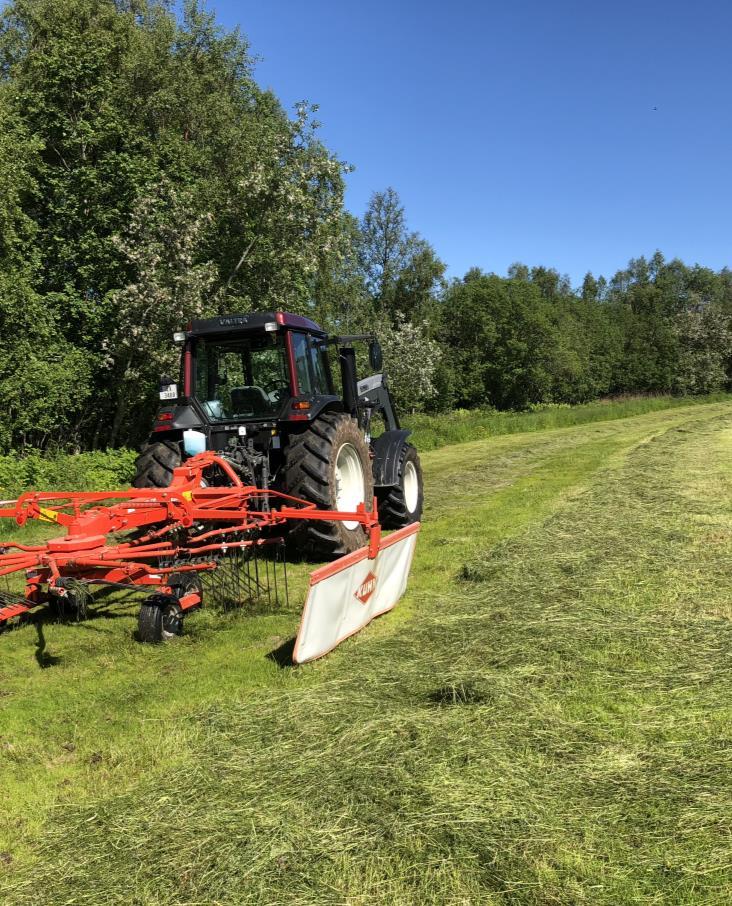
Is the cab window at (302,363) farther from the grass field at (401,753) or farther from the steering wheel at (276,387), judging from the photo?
the grass field at (401,753)

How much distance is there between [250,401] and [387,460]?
1.81 meters

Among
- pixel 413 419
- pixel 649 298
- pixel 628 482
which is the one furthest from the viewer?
pixel 649 298

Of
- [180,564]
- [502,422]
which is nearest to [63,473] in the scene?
[180,564]

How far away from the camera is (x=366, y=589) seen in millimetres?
4578

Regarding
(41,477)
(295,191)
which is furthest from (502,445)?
(41,477)

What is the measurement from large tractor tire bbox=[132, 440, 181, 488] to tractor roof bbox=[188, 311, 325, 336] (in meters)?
1.09

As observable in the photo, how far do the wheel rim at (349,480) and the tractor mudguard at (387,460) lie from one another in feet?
2.52

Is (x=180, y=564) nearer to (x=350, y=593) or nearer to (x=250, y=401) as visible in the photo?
(x=350, y=593)

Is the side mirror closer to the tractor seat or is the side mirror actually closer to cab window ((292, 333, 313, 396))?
cab window ((292, 333, 313, 396))

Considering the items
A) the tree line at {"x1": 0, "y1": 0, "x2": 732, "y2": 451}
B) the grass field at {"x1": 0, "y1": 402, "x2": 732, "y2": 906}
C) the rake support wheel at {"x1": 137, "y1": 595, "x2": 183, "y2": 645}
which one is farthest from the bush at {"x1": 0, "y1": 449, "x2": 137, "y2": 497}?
the rake support wheel at {"x1": 137, "y1": 595, "x2": 183, "y2": 645}

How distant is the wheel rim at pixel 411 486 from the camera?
27.3ft

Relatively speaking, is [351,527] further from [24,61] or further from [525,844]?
[24,61]

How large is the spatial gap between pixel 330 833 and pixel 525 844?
0.63 meters

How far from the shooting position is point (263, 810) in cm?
258
